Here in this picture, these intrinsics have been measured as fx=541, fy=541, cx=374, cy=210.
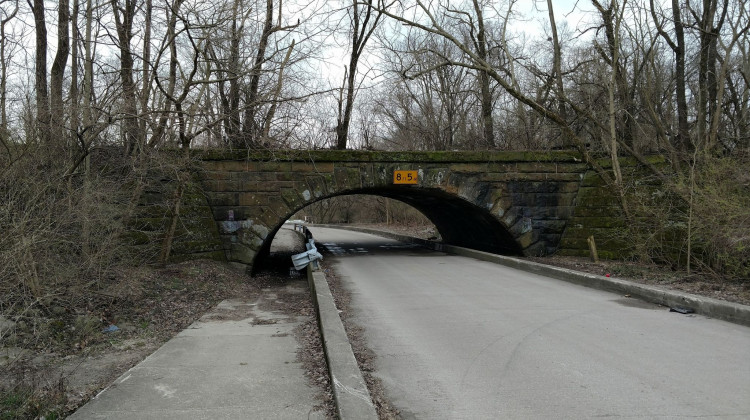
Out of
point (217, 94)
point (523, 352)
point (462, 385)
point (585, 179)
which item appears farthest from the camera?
point (585, 179)

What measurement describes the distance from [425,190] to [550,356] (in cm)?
1069

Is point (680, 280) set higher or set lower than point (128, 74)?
lower

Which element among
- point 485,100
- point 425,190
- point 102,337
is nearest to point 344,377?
point 102,337

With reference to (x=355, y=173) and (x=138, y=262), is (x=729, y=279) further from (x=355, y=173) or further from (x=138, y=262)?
(x=138, y=262)

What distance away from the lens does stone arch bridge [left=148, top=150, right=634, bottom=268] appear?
1325 centimetres

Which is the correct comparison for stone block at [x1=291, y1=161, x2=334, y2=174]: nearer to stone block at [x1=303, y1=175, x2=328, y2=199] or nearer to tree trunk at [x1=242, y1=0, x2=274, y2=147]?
stone block at [x1=303, y1=175, x2=328, y2=199]

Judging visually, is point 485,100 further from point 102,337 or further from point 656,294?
point 102,337

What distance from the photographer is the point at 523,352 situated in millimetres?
5422

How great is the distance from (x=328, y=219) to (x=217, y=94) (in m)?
49.5

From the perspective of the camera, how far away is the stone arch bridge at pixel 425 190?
1325cm

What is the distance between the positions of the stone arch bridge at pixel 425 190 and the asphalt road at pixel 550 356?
5304mm

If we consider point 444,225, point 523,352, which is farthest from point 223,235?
point 444,225

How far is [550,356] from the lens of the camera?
525 centimetres

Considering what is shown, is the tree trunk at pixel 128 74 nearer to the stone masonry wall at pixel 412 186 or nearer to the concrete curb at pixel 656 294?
the stone masonry wall at pixel 412 186
